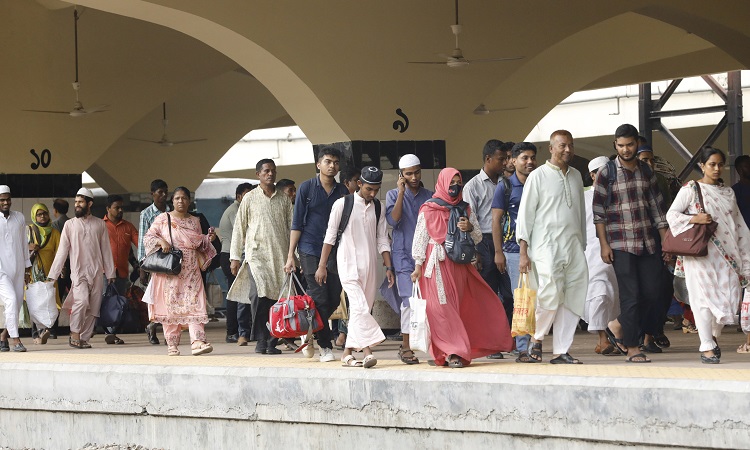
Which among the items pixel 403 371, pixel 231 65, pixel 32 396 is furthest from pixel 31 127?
pixel 403 371

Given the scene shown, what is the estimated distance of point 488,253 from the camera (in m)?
9.86

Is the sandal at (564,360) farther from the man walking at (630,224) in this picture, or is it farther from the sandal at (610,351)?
the sandal at (610,351)

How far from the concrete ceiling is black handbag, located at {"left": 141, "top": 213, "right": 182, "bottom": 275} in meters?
2.66

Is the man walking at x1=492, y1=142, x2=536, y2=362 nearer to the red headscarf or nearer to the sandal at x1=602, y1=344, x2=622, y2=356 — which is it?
the red headscarf

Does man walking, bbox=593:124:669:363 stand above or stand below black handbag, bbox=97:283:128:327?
above

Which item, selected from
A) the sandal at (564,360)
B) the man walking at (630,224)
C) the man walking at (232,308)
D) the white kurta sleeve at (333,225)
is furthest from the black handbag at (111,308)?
the man walking at (630,224)

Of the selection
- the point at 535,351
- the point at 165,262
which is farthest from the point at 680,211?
the point at 165,262

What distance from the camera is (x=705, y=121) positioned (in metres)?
24.4

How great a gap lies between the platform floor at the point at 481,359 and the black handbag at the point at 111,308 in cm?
25

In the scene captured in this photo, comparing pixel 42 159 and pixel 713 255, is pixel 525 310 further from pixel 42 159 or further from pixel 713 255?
pixel 42 159

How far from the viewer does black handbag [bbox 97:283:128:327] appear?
1271cm

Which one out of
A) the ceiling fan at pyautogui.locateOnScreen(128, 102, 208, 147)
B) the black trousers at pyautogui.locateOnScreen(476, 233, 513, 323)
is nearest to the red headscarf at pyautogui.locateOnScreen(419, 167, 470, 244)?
the black trousers at pyautogui.locateOnScreen(476, 233, 513, 323)

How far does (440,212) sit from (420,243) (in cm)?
26

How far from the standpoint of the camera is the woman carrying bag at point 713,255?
8.42 m
